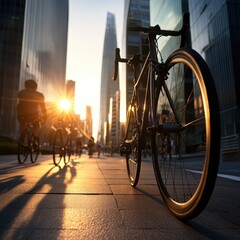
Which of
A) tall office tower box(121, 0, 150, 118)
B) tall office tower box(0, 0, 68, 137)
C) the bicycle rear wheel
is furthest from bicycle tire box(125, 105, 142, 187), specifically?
tall office tower box(121, 0, 150, 118)

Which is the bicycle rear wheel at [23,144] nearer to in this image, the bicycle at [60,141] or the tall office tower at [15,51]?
the bicycle at [60,141]

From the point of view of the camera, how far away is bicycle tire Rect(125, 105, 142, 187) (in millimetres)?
3137

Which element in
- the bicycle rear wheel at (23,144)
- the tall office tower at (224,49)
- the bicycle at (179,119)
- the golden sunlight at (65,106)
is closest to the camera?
the bicycle at (179,119)

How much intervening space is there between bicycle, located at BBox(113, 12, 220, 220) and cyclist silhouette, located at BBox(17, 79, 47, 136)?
3.56 metres

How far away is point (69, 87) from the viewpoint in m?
193

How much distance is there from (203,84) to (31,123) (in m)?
6.01

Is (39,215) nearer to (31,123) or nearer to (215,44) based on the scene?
(31,123)

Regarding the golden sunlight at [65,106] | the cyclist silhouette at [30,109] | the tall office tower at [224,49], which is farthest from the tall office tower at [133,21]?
the cyclist silhouette at [30,109]

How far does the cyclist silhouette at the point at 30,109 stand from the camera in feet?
22.3

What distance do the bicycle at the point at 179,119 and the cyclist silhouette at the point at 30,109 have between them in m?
3.56

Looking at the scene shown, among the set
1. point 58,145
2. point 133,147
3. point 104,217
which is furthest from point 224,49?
point 104,217

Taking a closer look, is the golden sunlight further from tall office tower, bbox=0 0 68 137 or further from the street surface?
tall office tower, bbox=0 0 68 137

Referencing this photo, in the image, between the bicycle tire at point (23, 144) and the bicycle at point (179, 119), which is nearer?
the bicycle at point (179, 119)

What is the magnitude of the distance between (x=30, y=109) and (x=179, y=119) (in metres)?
5.40
